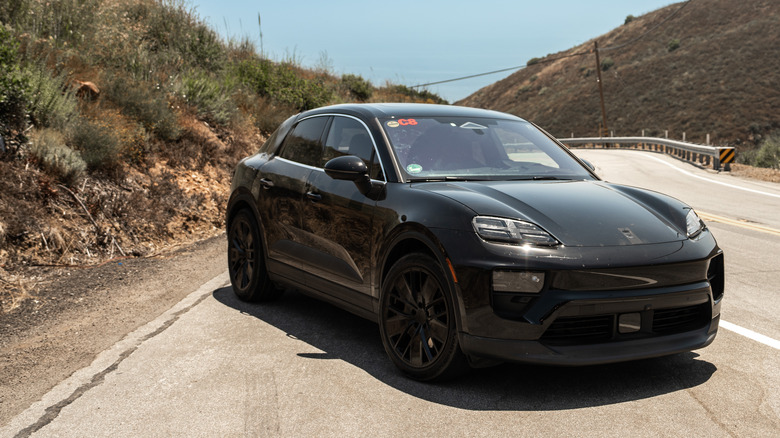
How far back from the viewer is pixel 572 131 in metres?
77.8

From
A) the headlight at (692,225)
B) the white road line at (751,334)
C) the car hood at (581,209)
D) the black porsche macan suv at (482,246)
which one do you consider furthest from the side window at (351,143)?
the white road line at (751,334)

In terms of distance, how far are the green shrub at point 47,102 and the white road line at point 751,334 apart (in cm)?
895

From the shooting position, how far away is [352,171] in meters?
5.33

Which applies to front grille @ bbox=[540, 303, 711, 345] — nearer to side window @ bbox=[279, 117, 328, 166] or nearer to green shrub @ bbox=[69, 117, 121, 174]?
side window @ bbox=[279, 117, 328, 166]

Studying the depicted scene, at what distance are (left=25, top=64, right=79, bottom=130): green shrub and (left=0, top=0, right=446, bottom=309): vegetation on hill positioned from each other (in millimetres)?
18

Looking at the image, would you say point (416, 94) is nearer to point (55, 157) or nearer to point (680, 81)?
point (55, 157)

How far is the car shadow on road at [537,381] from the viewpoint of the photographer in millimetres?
4444

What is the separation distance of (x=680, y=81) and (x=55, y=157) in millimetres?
71357

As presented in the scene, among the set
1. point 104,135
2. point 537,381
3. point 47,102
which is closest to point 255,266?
point 537,381

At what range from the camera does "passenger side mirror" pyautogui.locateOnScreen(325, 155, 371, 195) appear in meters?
5.36

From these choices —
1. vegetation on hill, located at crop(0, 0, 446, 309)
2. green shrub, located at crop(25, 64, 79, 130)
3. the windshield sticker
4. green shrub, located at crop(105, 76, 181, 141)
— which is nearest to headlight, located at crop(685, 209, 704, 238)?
the windshield sticker

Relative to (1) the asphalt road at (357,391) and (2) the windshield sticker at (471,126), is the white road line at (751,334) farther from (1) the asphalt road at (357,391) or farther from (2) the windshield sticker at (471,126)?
(2) the windshield sticker at (471,126)

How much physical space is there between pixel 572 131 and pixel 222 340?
246 feet

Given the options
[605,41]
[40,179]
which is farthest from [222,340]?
[605,41]
